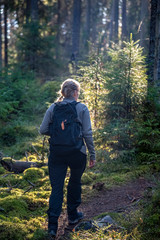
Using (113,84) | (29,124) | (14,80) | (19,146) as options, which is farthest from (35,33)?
(113,84)

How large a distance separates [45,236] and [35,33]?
15652 mm

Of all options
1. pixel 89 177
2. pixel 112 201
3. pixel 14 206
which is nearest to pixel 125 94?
pixel 89 177

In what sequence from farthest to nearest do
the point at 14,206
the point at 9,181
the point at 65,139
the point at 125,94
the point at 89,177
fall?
the point at 125,94
the point at 89,177
the point at 9,181
the point at 14,206
the point at 65,139

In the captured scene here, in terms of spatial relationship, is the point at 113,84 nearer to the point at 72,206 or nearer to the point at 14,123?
the point at 72,206

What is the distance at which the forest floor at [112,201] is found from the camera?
175 inches

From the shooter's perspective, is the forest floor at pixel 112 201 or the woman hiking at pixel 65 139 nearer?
the woman hiking at pixel 65 139

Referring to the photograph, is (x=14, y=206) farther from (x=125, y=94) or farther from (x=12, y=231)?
(x=125, y=94)

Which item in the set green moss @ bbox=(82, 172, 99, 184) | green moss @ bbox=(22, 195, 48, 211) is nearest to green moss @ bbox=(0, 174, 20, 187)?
green moss @ bbox=(22, 195, 48, 211)

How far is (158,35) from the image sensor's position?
28.7ft

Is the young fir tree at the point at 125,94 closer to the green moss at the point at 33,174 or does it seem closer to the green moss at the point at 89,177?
the green moss at the point at 89,177

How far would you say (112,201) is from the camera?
513 cm

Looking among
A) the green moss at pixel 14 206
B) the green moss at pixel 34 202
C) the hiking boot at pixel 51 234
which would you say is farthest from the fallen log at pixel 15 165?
the hiking boot at pixel 51 234

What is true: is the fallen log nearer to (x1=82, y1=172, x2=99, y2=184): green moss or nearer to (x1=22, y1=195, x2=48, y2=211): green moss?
(x1=82, y1=172, x2=99, y2=184): green moss

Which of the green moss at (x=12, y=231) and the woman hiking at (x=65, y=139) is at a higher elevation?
the woman hiking at (x=65, y=139)
